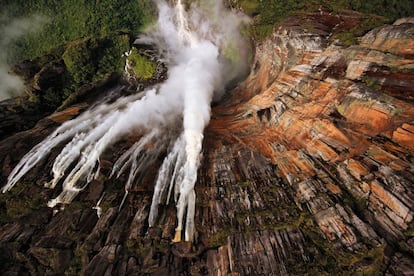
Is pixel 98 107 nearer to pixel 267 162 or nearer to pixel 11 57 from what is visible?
pixel 267 162

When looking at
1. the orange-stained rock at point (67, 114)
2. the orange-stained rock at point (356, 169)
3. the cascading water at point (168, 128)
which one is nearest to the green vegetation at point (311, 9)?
the cascading water at point (168, 128)

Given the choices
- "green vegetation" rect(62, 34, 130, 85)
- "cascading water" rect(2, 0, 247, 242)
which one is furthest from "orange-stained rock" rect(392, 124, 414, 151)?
"green vegetation" rect(62, 34, 130, 85)

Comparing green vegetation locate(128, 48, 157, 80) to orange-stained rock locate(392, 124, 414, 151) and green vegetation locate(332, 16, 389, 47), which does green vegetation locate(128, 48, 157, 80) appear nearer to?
green vegetation locate(332, 16, 389, 47)

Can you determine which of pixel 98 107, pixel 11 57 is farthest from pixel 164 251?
pixel 11 57

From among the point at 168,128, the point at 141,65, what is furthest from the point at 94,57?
the point at 168,128

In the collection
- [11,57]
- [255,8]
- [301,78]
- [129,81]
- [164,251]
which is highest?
[255,8]

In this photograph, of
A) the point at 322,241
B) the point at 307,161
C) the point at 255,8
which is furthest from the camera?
the point at 255,8

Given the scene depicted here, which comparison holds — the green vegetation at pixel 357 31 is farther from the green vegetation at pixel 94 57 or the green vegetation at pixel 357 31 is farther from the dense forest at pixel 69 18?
the dense forest at pixel 69 18
